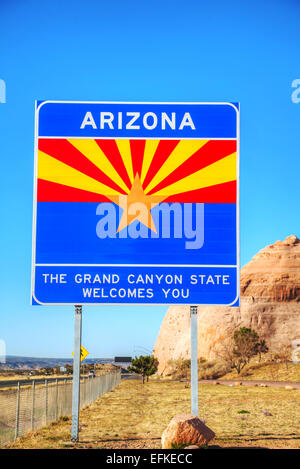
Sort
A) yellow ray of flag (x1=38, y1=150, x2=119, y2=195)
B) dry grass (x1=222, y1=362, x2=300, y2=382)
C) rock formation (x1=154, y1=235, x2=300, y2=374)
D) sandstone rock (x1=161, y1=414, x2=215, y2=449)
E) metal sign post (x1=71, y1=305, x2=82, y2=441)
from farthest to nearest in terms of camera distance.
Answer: rock formation (x1=154, y1=235, x2=300, y2=374), dry grass (x1=222, y1=362, x2=300, y2=382), yellow ray of flag (x1=38, y1=150, x2=119, y2=195), metal sign post (x1=71, y1=305, x2=82, y2=441), sandstone rock (x1=161, y1=414, x2=215, y2=449)

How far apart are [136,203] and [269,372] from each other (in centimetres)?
5482

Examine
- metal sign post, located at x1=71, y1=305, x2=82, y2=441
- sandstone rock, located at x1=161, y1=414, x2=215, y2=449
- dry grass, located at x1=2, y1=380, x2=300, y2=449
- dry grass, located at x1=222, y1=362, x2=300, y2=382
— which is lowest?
dry grass, located at x1=222, y1=362, x2=300, y2=382

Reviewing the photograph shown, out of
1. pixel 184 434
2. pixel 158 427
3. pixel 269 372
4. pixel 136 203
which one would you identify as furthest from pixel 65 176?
pixel 269 372

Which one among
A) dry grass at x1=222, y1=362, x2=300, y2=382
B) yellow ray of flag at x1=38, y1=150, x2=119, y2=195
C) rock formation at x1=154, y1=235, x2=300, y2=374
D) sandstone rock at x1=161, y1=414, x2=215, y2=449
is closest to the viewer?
sandstone rock at x1=161, y1=414, x2=215, y2=449

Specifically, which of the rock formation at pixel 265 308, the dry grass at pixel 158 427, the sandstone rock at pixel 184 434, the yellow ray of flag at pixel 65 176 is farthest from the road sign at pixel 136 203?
the rock formation at pixel 265 308

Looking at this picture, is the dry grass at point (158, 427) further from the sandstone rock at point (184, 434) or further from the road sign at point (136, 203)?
the road sign at point (136, 203)

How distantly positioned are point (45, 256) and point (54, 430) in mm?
6281

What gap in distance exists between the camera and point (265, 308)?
9475cm

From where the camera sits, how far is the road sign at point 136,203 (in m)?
13.6

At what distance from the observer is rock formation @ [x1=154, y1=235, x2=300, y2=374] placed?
90.4 m

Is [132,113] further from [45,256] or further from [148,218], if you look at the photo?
[45,256]

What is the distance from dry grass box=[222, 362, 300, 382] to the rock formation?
61.6 ft

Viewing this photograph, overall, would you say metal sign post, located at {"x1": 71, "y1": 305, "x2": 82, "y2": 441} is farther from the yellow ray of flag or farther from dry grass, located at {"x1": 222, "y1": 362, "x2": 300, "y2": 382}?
dry grass, located at {"x1": 222, "y1": 362, "x2": 300, "y2": 382}

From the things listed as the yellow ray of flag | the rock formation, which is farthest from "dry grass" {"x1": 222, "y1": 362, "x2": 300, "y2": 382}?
the yellow ray of flag
